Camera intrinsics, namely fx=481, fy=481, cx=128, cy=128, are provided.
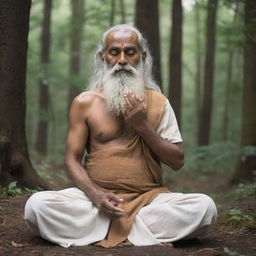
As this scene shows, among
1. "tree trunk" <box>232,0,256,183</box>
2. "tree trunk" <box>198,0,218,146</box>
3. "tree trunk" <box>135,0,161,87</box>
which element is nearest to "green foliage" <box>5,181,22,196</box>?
"tree trunk" <box>135,0,161,87</box>

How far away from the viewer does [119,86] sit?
479 cm

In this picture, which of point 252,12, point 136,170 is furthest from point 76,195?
point 252,12

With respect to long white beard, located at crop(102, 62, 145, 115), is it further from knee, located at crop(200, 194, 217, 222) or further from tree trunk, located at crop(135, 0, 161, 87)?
tree trunk, located at crop(135, 0, 161, 87)

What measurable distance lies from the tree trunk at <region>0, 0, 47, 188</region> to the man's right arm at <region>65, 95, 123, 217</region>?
1.63 meters

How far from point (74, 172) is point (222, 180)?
35.9ft

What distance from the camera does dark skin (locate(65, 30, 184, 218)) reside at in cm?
454

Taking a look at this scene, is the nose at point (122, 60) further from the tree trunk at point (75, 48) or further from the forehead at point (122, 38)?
the tree trunk at point (75, 48)

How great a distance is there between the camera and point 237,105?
94.2 feet

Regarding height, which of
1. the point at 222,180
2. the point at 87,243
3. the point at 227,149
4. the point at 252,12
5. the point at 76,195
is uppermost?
the point at 252,12

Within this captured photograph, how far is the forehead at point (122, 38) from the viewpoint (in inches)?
190

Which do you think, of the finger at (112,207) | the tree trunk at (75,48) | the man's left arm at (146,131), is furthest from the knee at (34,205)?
the tree trunk at (75,48)

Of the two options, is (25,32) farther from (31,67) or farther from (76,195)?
(31,67)

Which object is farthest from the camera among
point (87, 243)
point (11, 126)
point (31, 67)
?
point (31, 67)

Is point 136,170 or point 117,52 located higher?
point 117,52
